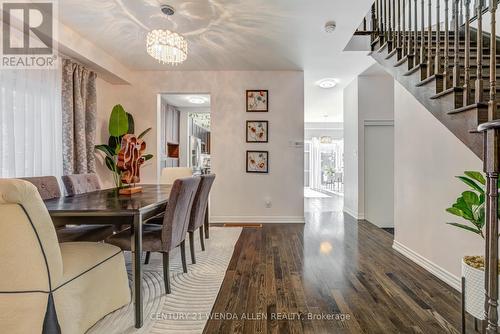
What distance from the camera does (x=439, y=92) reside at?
6.15 feet

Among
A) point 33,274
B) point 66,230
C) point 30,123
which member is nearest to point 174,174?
point 66,230

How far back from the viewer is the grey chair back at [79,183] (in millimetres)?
2498

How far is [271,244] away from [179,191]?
5.86 ft

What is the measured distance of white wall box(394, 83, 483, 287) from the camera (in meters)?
2.07

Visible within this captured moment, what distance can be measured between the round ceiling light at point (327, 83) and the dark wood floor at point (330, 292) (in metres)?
3.14

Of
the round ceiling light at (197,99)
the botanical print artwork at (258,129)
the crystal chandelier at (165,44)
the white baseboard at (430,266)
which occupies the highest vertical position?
the round ceiling light at (197,99)

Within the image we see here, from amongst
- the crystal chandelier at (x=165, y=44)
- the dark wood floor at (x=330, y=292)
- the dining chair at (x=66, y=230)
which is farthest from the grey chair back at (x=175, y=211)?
the crystal chandelier at (x=165, y=44)

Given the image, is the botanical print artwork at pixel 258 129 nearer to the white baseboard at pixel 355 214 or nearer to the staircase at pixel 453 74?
the staircase at pixel 453 74

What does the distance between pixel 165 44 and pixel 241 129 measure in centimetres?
211

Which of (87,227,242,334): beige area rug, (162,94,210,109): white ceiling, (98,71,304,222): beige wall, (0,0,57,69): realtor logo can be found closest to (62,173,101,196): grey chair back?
(87,227,242,334): beige area rug

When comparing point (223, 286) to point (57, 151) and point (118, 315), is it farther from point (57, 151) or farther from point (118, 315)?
point (57, 151)

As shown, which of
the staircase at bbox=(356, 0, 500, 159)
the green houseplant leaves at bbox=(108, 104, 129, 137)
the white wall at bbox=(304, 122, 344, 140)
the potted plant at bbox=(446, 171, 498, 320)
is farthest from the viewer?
the white wall at bbox=(304, 122, 344, 140)

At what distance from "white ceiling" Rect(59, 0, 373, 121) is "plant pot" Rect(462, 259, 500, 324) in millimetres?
2533

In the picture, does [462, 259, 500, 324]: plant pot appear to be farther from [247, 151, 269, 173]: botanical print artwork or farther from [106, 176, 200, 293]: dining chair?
[247, 151, 269, 173]: botanical print artwork
